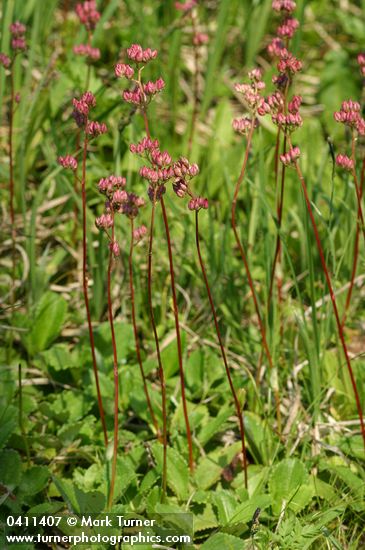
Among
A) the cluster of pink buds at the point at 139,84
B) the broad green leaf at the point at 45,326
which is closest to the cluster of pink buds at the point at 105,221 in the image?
the cluster of pink buds at the point at 139,84

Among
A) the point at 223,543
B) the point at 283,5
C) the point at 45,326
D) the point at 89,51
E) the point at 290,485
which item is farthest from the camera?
the point at 89,51

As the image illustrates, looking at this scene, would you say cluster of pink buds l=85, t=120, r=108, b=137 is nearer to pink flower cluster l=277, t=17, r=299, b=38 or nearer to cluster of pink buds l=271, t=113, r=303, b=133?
cluster of pink buds l=271, t=113, r=303, b=133

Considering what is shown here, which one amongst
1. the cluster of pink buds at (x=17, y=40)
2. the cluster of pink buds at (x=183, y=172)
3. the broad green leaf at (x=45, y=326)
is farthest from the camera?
the broad green leaf at (x=45, y=326)

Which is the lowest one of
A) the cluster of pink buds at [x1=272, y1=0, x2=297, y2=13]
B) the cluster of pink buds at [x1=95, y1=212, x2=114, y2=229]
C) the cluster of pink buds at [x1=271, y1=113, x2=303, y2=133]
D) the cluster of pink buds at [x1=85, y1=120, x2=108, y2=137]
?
the cluster of pink buds at [x1=95, y1=212, x2=114, y2=229]

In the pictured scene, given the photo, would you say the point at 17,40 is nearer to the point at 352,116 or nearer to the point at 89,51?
the point at 89,51

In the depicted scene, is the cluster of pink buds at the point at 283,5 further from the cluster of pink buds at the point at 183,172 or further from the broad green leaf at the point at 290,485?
the broad green leaf at the point at 290,485

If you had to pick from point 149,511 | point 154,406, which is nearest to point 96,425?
point 154,406

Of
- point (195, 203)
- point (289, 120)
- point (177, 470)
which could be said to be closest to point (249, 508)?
point (177, 470)

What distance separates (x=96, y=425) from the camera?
2.93m

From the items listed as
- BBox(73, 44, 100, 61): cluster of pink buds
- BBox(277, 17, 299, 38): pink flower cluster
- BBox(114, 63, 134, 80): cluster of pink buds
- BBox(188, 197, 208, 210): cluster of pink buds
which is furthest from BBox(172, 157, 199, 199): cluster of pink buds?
BBox(73, 44, 100, 61): cluster of pink buds

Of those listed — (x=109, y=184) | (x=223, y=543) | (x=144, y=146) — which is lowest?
(x=223, y=543)

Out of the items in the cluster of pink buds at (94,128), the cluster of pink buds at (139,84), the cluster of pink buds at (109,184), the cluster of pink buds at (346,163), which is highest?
the cluster of pink buds at (139,84)

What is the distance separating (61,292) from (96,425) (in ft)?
3.09

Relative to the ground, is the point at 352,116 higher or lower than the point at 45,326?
higher
